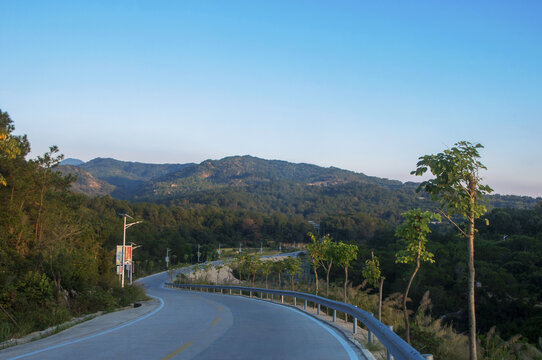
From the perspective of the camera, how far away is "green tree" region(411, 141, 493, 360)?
9047 mm

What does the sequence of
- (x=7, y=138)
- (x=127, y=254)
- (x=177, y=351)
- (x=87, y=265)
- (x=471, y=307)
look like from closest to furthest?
(x=177, y=351) < (x=471, y=307) < (x=7, y=138) < (x=87, y=265) < (x=127, y=254)

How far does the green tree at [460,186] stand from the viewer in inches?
356

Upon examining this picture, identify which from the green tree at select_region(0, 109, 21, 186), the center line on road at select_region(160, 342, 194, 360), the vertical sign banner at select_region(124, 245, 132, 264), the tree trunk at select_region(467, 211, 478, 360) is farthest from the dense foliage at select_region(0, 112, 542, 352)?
the center line on road at select_region(160, 342, 194, 360)

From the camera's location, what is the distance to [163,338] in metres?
10.4

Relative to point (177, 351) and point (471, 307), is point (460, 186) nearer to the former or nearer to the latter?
point (471, 307)

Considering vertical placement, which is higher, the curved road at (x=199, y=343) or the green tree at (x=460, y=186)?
the green tree at (x=460, y=186)

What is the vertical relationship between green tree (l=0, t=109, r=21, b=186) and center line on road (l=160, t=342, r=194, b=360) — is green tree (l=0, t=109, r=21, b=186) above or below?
above

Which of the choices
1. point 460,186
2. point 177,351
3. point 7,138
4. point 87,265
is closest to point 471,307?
point 460,186

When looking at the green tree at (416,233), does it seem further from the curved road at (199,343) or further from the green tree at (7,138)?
the green tree at (7,138)

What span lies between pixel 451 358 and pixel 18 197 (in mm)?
28277

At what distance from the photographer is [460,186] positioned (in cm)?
934

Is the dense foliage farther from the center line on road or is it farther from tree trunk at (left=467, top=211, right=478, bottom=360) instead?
the center line on road

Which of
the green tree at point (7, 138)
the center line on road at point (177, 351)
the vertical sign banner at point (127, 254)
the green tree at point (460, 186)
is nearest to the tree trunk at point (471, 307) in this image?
the green tree at point (460, 186)

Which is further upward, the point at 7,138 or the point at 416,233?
the point at 7,138
